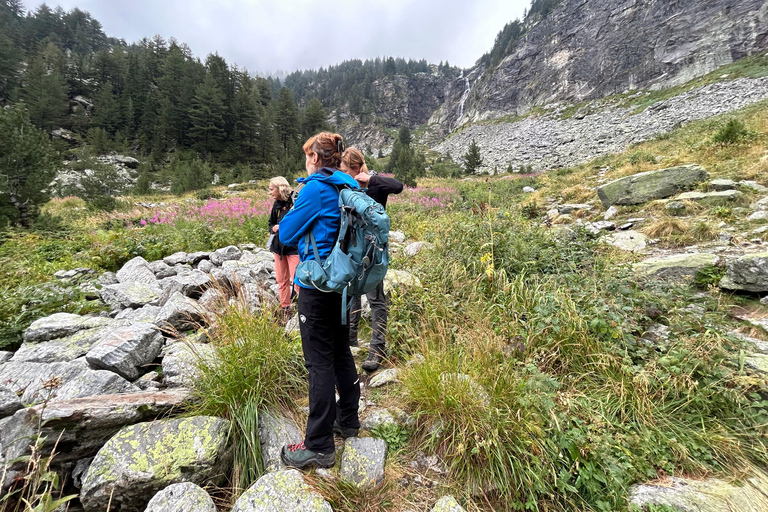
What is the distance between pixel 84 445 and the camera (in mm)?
1962

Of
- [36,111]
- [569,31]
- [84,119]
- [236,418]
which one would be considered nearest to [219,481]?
[236,418]

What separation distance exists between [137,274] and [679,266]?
27.2ft

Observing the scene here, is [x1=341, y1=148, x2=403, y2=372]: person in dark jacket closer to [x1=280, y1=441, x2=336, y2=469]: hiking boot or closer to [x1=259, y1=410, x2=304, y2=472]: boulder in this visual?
[x1=259, y1=410, x2=304, y2=472]: boulder

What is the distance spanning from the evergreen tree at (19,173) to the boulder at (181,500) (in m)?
12.3

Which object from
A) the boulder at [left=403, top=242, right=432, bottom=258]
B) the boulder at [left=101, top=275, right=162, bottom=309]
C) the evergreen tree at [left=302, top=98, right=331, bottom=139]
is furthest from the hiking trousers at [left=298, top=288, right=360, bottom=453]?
the evergreen tree at [left=302, top=98, right=331, bottom=139]

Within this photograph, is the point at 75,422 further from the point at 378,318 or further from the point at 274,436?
the point at 378,318

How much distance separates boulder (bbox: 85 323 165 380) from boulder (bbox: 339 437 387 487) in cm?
214

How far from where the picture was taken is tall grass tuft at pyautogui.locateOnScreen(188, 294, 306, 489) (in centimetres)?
220

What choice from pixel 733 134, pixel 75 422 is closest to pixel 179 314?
pixel 75 422

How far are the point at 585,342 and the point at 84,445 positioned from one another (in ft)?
12.8

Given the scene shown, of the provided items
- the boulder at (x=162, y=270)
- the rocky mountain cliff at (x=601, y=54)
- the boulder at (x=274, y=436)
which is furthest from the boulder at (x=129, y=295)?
the rocky mountain cliff at (x=601, y=54)

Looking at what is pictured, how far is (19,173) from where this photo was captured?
9156mm

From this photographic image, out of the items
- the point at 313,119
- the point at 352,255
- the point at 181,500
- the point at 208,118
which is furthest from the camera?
the point at 313,119

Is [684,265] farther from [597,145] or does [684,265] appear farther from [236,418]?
[597,145]
